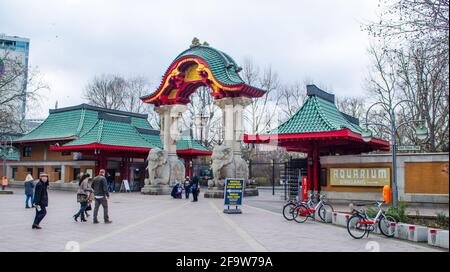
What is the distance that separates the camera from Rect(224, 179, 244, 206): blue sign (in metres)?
17.9

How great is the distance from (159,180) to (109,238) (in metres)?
19.2

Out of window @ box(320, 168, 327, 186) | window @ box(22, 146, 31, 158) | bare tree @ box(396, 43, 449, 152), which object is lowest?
window @ box(320, 168, 327, 186)

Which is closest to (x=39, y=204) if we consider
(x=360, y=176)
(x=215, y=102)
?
(x=360, y=176)

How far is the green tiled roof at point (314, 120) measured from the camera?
19.9 meters

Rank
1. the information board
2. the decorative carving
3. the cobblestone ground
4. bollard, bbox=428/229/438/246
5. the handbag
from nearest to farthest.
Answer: the cobblestone ground, bollard, bbox=428/229/438/246, the handbag, the information board, the decorative carving

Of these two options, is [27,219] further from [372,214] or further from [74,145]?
[74,145]

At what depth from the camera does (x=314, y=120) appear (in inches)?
811

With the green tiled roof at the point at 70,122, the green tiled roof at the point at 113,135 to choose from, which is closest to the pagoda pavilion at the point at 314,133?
the green tiled roof at the point at 113,135

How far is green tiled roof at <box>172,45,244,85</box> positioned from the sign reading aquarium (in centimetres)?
911

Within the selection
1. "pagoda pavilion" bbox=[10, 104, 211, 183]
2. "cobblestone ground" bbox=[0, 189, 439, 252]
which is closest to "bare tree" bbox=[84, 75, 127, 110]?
"pagoda pavilion" bbox=[10, 104, 211, 183]

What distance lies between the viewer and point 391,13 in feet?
42.8

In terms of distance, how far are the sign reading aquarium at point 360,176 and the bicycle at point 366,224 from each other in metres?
6.97

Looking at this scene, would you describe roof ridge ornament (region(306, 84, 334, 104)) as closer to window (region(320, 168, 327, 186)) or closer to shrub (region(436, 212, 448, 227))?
window (region(320, 168, 327, 186))

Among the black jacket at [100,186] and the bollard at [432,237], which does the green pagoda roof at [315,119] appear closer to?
the bollard at [432,237]
